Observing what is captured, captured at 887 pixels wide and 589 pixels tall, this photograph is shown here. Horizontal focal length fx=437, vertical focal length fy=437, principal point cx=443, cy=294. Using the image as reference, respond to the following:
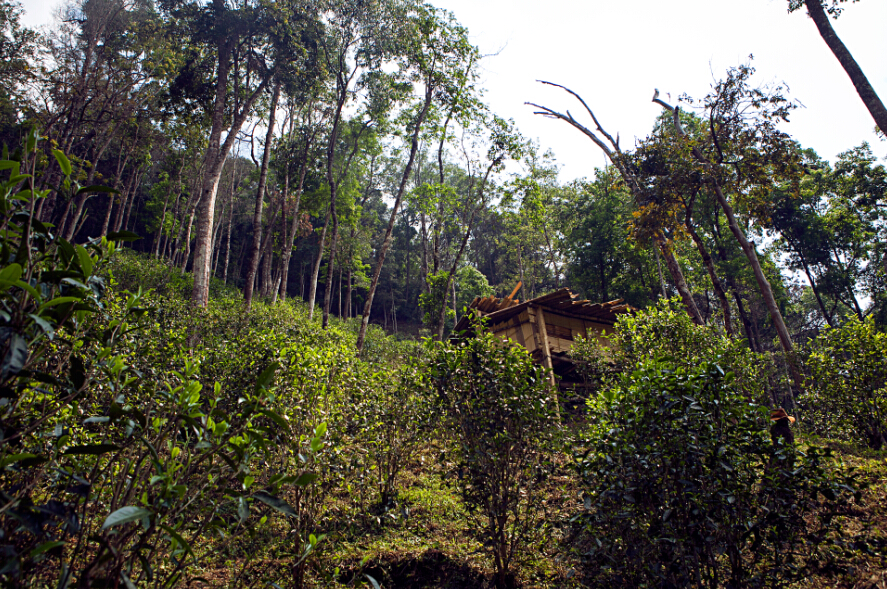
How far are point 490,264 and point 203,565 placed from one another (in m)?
40.1

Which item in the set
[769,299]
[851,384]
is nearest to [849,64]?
[769,299]

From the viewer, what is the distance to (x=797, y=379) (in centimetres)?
859

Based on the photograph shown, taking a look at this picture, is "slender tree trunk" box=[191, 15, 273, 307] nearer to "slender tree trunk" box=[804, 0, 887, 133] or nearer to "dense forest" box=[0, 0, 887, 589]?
"dense forest" box=[0, 0, 887, 589]

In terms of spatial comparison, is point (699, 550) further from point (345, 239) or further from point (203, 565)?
point (345, 239)

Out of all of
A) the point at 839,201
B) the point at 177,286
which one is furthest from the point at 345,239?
the point at 839,201

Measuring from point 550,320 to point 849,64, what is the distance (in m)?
7.77

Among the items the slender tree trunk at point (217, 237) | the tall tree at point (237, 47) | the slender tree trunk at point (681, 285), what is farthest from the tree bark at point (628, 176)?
the slender tree trunk at point (217, 237)

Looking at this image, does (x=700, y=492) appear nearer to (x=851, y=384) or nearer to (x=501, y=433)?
(x=501, y=433)

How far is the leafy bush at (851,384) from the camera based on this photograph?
6812 millimetres

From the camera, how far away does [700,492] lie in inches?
108

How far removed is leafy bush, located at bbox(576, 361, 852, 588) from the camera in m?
2.72

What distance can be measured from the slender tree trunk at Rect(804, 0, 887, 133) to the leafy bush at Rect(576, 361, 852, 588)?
7.20 m

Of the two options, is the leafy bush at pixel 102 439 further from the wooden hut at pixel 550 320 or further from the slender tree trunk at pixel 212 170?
the wooden hut at pixel 550 320

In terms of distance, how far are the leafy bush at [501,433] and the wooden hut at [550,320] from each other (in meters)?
6.78
